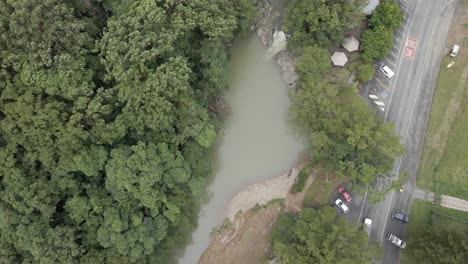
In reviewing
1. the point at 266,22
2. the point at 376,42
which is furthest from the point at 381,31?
the point at 266,22

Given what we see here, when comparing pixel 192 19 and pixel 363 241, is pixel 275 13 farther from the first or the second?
pixel 363 241

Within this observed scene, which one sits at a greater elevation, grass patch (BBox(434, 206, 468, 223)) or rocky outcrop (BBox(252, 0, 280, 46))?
rocky outcrop (BBox(252, 0, 280, 46))

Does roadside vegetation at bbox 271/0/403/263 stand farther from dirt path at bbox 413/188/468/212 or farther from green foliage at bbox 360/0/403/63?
dirt path at bbox 413/188/468/212

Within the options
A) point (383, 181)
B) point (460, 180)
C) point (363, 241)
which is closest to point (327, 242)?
point (363, 241)

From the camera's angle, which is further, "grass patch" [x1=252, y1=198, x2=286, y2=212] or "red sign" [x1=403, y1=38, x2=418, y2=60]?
"red sign" [x1=403, y1=38, x2=418, y2=60]

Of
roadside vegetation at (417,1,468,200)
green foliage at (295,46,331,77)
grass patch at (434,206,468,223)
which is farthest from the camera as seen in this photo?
roadside vegetation at (417,1,468,200)

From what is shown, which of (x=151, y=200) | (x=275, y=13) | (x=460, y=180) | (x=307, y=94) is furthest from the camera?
(x=275, y=13)

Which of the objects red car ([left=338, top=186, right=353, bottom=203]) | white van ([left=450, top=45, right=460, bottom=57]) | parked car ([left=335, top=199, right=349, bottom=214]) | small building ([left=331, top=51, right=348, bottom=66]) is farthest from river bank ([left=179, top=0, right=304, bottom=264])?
white van ([left=450, top=45, right=460, bottom=57])
